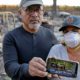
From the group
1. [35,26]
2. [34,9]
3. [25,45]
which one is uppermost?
[34,9]

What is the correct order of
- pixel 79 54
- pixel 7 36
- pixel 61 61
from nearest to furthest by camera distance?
pixel 61 61 → pixel 79 54 → pixel 7 36

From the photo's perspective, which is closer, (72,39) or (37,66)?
(37,66)

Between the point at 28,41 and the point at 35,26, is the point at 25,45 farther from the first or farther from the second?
the point at 35,26

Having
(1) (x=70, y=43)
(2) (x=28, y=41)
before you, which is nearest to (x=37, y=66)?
(1) (x=70, y=43)

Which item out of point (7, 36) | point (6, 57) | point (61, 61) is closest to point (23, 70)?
→ point (61, 61)

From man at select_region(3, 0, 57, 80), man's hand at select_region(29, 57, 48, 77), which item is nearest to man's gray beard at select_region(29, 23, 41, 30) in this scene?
man at select_region(3, 0, 57, 80)

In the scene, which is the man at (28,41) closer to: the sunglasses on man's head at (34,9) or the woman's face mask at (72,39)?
the sunglasses on man's head at (34,9)

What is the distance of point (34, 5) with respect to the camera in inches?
100

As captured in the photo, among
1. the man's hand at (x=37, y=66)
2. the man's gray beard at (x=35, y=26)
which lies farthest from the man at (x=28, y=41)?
the man's hand at (x=37, y=66)

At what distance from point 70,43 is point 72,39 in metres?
0.03

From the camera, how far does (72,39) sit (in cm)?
252

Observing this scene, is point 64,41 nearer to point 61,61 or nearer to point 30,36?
point 30,36

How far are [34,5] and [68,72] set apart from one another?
735 mm

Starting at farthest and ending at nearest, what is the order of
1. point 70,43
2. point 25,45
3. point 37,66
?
point 25,45
point 70,43
point 37,66
